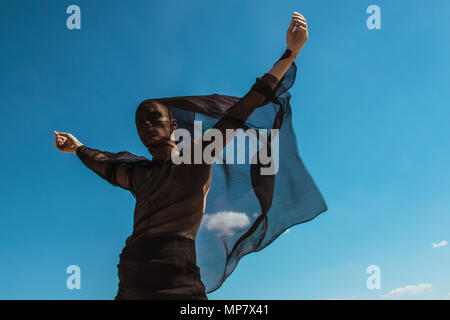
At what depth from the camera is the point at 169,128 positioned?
10.7 ft

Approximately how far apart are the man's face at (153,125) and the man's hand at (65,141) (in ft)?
2.98

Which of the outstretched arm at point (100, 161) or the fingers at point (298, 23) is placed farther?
the outstretched arm at point (100, 161)

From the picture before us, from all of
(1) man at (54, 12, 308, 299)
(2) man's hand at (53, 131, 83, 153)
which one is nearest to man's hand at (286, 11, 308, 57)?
(1) man at (54, 12, 308, 299)

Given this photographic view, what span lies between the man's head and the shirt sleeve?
307mm

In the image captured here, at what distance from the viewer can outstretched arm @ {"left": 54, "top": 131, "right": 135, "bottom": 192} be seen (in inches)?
132

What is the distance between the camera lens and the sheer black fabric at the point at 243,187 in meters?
3.22

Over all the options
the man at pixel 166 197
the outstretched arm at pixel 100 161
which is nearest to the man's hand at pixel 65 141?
the outstretched arm at pixel 100 161

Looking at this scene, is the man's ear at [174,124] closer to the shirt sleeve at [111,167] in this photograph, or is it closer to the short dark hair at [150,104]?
the short dark hair at [150,104]

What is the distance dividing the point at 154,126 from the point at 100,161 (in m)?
0.69

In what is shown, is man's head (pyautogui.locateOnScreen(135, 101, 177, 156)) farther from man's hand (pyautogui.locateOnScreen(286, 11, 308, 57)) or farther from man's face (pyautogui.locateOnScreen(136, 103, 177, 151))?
man's hand (pyautogui.locateOnScreen(286, 11, 308, 57))

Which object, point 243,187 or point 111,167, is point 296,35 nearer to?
point 243,187
